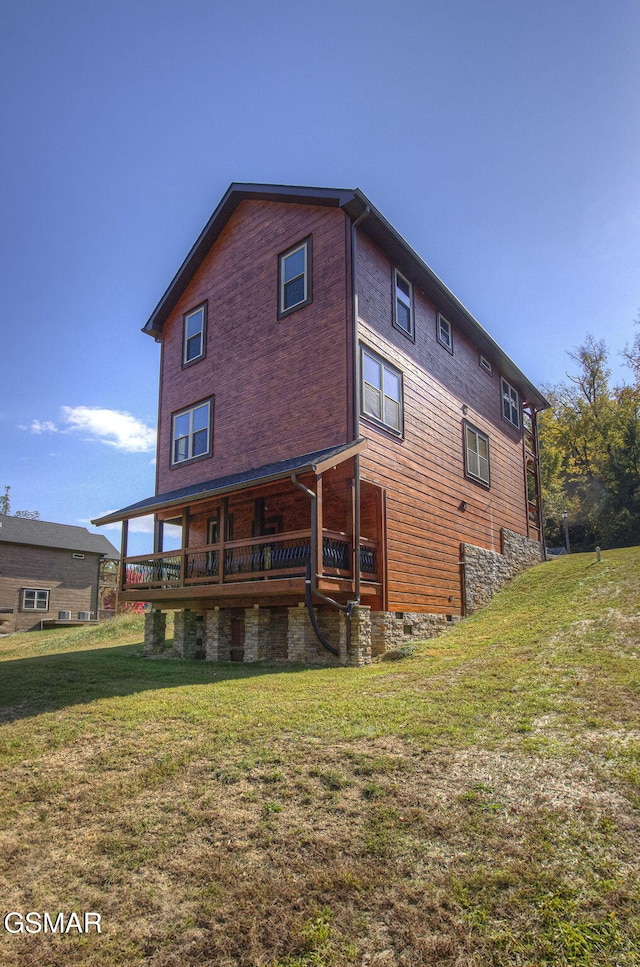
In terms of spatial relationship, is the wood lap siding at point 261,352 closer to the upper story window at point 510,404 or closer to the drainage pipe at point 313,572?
the drainage pipe at point 313,572

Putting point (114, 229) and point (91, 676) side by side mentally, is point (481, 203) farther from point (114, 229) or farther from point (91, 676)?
point (91, 676)

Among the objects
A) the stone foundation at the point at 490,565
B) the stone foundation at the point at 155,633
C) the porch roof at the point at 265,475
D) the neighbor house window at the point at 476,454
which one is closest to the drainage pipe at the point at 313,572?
the porch roof at the point at 265,475

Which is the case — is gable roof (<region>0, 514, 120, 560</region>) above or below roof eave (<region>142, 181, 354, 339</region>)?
below

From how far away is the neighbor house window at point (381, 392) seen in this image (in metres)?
13.5

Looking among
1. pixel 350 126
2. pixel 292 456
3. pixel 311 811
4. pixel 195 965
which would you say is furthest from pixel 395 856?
pixel 350 126

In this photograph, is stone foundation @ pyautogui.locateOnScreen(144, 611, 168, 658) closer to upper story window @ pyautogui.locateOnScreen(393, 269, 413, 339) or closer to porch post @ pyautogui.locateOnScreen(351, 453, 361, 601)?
porch post @ pyautogui.locateOnScreen(351, 453, 361, 601)

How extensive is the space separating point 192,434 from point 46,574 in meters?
21.0

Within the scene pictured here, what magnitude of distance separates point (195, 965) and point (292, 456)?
1124cm

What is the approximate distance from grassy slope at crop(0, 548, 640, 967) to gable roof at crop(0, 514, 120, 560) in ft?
88.4

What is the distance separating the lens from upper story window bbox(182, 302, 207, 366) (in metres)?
17.7

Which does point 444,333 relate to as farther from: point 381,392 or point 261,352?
point 261,352

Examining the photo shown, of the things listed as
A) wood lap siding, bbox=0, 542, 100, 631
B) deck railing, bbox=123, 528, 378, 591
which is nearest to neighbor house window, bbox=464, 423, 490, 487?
deck railing, bbox=123, 528, 378, 591

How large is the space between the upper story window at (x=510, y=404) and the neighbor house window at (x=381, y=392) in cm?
868

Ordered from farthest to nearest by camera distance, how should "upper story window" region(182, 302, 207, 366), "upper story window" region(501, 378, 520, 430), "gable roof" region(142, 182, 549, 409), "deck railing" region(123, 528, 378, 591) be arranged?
"upper story window" region(501, 378, 520, 430)
"upper story window" region(182, 302, 207, 366)
"gable roof" region(142, 182, 549, 409)
"deck railing" region(123, 528, 378, 591)
